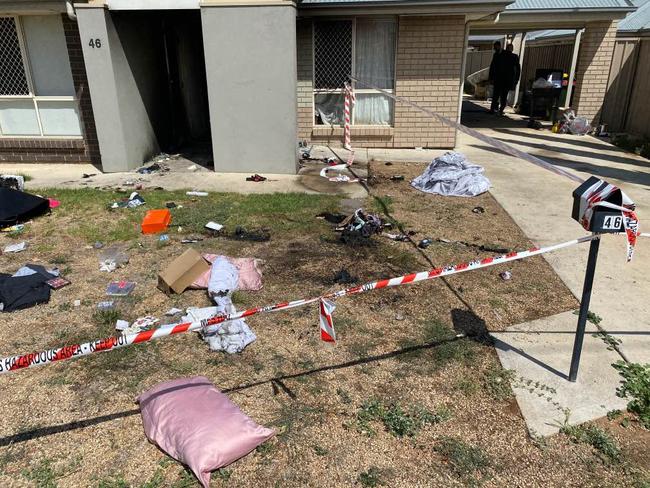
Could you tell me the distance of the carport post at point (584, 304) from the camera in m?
3.19

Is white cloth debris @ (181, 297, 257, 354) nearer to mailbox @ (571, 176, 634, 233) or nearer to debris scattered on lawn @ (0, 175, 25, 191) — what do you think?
mailbox @ (571, 176, 634, 233)

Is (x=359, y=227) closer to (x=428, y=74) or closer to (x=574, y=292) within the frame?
(x=574, y=292)

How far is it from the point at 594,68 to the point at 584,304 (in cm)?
1233

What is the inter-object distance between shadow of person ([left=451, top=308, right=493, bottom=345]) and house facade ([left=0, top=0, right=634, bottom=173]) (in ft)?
17.7

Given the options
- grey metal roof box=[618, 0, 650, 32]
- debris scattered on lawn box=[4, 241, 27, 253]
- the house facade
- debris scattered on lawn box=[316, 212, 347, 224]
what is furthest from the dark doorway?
grey metal roof box=[618, 0, 650, 32]

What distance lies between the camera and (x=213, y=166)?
9812mm

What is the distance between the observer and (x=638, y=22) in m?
13.6

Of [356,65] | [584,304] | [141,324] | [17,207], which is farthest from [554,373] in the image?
[356,65]

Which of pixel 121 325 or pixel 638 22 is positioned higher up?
pixel 638 22

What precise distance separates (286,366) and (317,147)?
27.2 feet

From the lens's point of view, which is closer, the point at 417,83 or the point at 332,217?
the point at 332,217

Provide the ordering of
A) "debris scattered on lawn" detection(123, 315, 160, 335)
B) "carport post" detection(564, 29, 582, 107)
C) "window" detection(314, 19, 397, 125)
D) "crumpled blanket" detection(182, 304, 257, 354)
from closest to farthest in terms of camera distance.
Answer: "crumpled blanket" detection(182, 304, 257, 354) → "debris scattered on lawn" detection(123, 315, 160, 335) → "window" detection(314, 19, 397, 125) → "carport post" detection(564, 29, 582, 107)

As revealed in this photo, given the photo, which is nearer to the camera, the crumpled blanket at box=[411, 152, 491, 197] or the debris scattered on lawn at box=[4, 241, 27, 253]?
the debris scattered on lawn at box=[4, 241, 27, 253]

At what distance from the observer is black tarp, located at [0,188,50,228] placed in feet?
21.4
